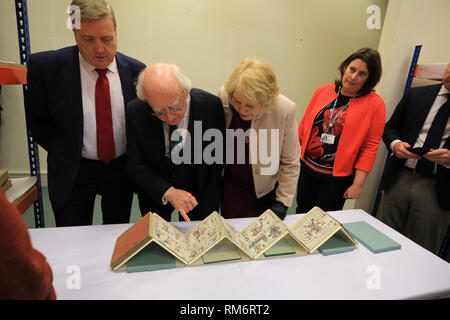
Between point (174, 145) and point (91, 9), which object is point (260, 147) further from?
point (91, 9)

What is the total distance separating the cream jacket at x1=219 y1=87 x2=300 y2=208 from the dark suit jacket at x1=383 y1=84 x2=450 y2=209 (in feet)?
3.59

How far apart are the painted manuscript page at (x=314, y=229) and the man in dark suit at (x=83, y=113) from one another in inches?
42.4

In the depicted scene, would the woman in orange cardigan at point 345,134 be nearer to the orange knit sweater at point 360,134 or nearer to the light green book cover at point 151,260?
the orange knit sweater at point 360,134

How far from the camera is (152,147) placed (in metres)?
1.44

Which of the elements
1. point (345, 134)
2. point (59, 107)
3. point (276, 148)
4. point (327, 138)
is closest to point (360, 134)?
point (345, 134)

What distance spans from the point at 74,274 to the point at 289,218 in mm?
1128

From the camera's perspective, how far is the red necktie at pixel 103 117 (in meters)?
1.46

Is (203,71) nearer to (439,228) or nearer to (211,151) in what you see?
(211,151)

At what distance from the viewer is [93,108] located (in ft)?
4.83

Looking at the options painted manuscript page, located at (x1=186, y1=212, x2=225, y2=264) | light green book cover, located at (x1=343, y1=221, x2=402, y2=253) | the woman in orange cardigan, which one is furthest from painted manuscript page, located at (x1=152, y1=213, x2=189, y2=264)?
the woman in orange cardigan

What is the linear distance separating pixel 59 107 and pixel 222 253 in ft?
3.76
